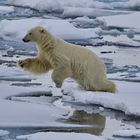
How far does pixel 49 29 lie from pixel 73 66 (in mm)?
5827

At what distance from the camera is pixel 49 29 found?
13320mm

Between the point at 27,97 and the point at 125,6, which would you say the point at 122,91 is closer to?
the point at 27,97

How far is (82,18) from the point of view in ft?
53.5

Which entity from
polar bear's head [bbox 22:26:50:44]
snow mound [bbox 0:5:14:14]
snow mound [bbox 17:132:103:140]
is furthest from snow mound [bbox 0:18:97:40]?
snow mound [bbox 17:132:103:140]

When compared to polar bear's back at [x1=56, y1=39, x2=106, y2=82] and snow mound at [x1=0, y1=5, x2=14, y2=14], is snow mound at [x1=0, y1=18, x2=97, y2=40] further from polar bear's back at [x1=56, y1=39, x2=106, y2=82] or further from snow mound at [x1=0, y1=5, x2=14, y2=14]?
polar bear's back at [x1=56, y1=39, x2=106, y2=82]

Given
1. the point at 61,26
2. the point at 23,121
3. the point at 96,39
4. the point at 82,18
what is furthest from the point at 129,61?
the point at 82,18

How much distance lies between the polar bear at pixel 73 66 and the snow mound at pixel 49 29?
495 centimetres

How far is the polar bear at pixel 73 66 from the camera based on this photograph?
7.49 m

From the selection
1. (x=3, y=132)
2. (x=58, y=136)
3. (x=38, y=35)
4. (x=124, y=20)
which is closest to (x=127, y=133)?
(x=58, y=136)

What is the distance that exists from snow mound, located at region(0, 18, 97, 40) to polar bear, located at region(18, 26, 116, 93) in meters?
4.95

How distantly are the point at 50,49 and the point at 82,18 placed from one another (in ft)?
28.6

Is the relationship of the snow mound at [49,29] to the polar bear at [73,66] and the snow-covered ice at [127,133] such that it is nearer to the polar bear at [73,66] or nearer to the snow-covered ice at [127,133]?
the polar bear at [73,66]

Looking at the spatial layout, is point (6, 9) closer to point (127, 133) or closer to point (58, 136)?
point (127, 133)

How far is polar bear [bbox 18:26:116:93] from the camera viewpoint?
7.49 m
